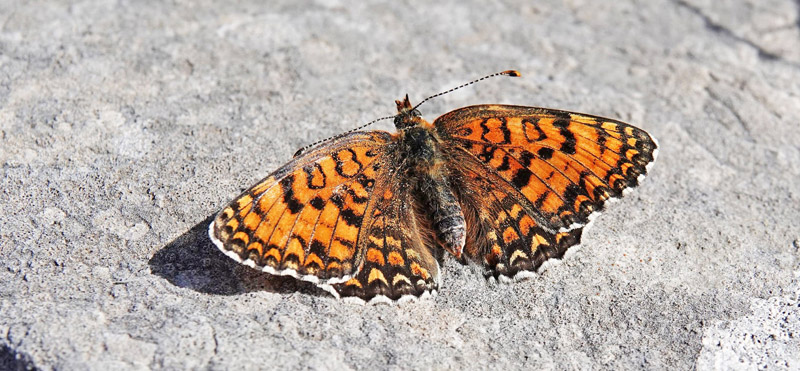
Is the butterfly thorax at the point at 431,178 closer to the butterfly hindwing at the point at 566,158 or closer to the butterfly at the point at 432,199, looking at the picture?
the butterfly at the point at 432,199

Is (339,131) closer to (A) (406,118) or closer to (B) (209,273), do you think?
(A) (406,118)

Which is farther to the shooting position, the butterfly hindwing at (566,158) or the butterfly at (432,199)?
the butterfly hindwing at (566,158)

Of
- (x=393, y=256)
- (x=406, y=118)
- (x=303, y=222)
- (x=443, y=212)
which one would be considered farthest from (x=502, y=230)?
(x=303, y=222)

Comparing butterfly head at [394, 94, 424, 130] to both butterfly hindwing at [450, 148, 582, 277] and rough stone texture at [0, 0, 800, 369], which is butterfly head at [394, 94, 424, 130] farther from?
rough stone texture at [0, 0, 800, 369]

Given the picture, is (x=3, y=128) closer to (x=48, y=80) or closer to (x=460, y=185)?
(x=48, y=80)

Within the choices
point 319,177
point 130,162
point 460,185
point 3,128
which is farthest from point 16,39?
point 460,185

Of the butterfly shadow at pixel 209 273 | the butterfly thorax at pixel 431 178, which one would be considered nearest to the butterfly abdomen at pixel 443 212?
the butterfly thorax at pixel 431 178
